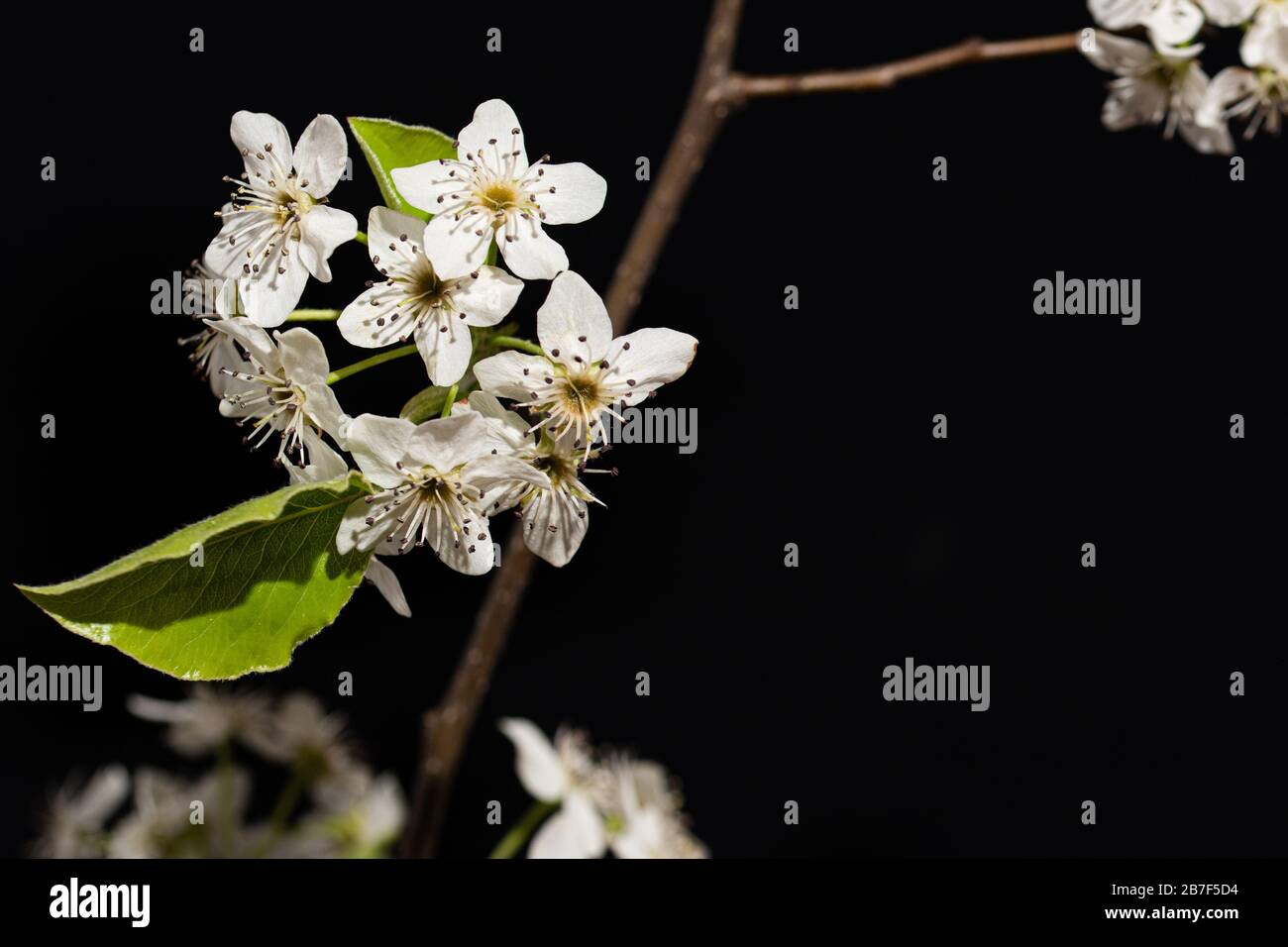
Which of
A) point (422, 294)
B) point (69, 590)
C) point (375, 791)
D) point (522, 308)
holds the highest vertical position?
point (522, 308)

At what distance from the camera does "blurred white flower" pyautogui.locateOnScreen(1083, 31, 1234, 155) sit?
107 centimetres

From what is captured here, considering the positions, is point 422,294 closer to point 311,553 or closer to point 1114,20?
point 311,553

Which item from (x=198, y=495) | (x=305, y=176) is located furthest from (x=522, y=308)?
(x=305, y=176)

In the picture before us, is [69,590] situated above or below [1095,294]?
below

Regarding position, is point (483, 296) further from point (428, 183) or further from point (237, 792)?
point (237, 792)

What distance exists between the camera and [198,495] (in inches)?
82.4

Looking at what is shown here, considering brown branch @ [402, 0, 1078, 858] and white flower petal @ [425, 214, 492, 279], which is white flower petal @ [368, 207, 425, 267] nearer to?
white flower petal @ [425, 214, 492, 279]

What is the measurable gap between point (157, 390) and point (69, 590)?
1444mm

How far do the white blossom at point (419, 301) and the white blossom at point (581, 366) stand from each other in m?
0.03

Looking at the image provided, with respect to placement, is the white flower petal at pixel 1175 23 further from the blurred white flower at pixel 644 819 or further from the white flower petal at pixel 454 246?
the blurred white flower at pixel 644 819

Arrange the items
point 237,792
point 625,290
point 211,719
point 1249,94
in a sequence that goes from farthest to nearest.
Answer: point 237,792 < point 211,719 < point 625,290 < point 1249,94

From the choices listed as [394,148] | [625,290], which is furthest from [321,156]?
[625,290]

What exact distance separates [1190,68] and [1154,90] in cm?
5

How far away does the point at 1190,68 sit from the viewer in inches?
42.1
